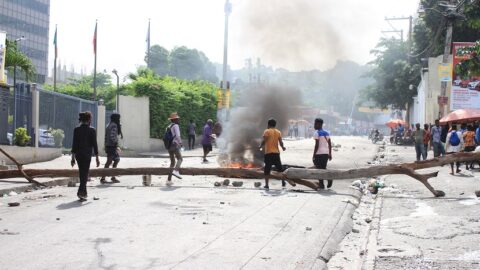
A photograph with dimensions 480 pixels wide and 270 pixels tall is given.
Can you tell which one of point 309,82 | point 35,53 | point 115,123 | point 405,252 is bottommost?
point 405,252

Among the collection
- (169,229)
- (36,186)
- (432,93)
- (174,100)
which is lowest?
(36,186)

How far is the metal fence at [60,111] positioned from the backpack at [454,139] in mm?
14218

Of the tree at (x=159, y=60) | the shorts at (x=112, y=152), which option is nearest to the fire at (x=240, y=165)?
the shorts at (x=112, y=152)

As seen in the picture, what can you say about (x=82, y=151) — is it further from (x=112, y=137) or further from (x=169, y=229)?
(x=169, y=229)

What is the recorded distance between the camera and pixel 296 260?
625 centimetres

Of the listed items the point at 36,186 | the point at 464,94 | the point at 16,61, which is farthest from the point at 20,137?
the point at 464,94

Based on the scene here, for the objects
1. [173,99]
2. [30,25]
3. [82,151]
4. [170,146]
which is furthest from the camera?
[30,25]

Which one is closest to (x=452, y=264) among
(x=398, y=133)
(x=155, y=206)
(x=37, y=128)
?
(x=155, y=206)

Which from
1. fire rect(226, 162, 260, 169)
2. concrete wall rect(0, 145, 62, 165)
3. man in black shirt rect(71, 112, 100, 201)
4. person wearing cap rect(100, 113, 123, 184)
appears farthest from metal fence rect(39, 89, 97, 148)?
man in black shirt rect(71, 112, 100, 201)

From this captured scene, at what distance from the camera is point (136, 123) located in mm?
30906

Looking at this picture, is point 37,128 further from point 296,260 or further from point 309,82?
point 296,260

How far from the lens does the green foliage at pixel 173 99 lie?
31.7m

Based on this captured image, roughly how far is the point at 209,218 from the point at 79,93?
34143mm

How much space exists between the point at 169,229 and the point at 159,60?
73.9m
